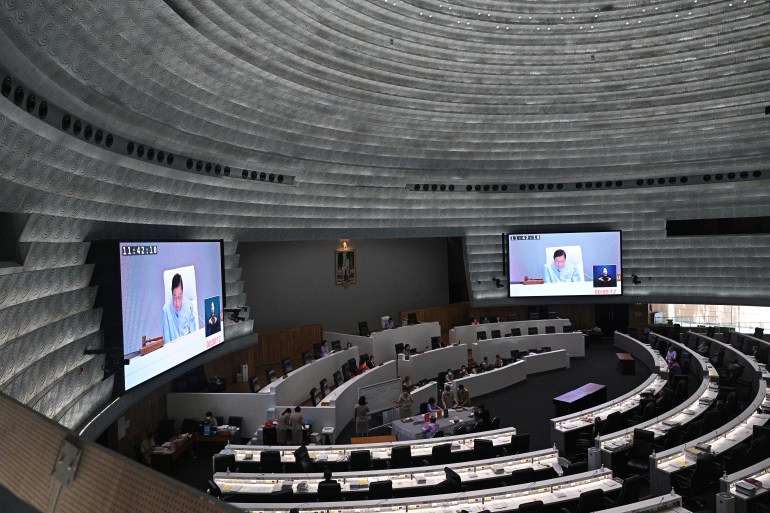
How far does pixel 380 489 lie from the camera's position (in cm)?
702

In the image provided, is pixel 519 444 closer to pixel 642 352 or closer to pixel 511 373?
pixel 511 373

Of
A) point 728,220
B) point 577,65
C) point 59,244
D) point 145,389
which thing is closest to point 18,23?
point 59,244

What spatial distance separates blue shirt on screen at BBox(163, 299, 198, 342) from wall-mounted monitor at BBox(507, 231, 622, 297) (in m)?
12.4

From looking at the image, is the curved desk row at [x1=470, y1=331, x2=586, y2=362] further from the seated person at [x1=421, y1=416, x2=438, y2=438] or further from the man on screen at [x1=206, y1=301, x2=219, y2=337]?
the man on screen at [x1=206, y1=301, x2=219, y2=337]

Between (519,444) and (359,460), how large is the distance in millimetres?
2676

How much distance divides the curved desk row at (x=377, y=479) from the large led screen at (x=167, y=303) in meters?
2.54

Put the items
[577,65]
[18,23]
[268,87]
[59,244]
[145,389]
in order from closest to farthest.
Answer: [18,23]
[59,244]
[145,389]
[268,87]
[577,65]

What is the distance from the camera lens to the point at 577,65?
13195 mm

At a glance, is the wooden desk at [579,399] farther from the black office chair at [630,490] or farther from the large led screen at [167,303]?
the large led screen at [167,303]

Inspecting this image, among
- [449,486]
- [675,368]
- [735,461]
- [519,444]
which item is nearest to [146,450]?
[449,486]

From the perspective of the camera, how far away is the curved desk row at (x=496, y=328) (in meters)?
18.4

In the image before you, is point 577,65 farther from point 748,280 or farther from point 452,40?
point 748,280

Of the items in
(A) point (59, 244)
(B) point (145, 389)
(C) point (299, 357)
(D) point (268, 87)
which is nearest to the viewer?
(A) point (59, 244)

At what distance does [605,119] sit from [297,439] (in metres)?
12.1
